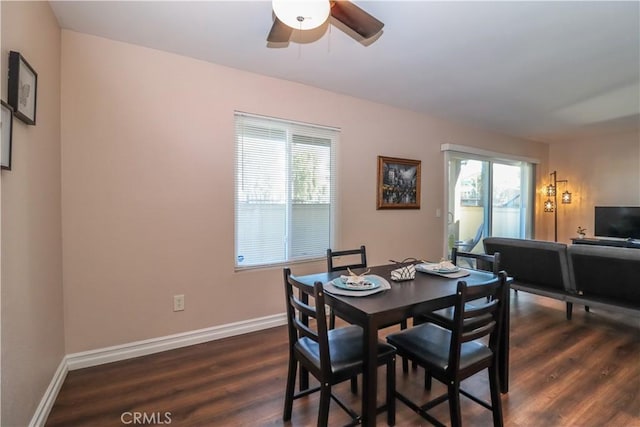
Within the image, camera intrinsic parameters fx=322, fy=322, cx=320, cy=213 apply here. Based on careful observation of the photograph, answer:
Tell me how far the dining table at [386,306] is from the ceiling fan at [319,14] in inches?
55.7

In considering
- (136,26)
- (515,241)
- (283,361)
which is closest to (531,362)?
(515,241)

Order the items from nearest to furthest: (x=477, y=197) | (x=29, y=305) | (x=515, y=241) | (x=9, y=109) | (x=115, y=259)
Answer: (x=9, y=109) → (x=29, y=305) → (x=115, y=259) → (x=515, y=241) → (x=477, y=197)

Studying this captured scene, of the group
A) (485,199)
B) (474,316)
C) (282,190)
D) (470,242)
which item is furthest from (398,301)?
(485,199)

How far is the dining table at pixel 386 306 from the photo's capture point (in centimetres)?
146

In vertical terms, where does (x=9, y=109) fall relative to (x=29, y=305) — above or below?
above

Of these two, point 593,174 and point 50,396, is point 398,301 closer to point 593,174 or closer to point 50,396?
point 50,396

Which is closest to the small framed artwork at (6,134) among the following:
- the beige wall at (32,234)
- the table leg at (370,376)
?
the beige wall at (32,234)

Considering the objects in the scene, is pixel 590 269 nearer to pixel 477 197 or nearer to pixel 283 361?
pixel 477 197

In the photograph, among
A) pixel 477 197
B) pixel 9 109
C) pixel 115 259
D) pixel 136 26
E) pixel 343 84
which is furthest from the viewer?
pixel 477 197

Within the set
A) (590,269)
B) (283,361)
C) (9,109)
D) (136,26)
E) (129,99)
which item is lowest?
(283,361)

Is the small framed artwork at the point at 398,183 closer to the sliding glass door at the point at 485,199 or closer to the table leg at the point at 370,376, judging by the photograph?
the sliding glass door at the point at 485,199

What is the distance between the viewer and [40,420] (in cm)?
171

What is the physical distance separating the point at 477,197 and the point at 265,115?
12.0ft

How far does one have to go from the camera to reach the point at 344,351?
66.0 inches
